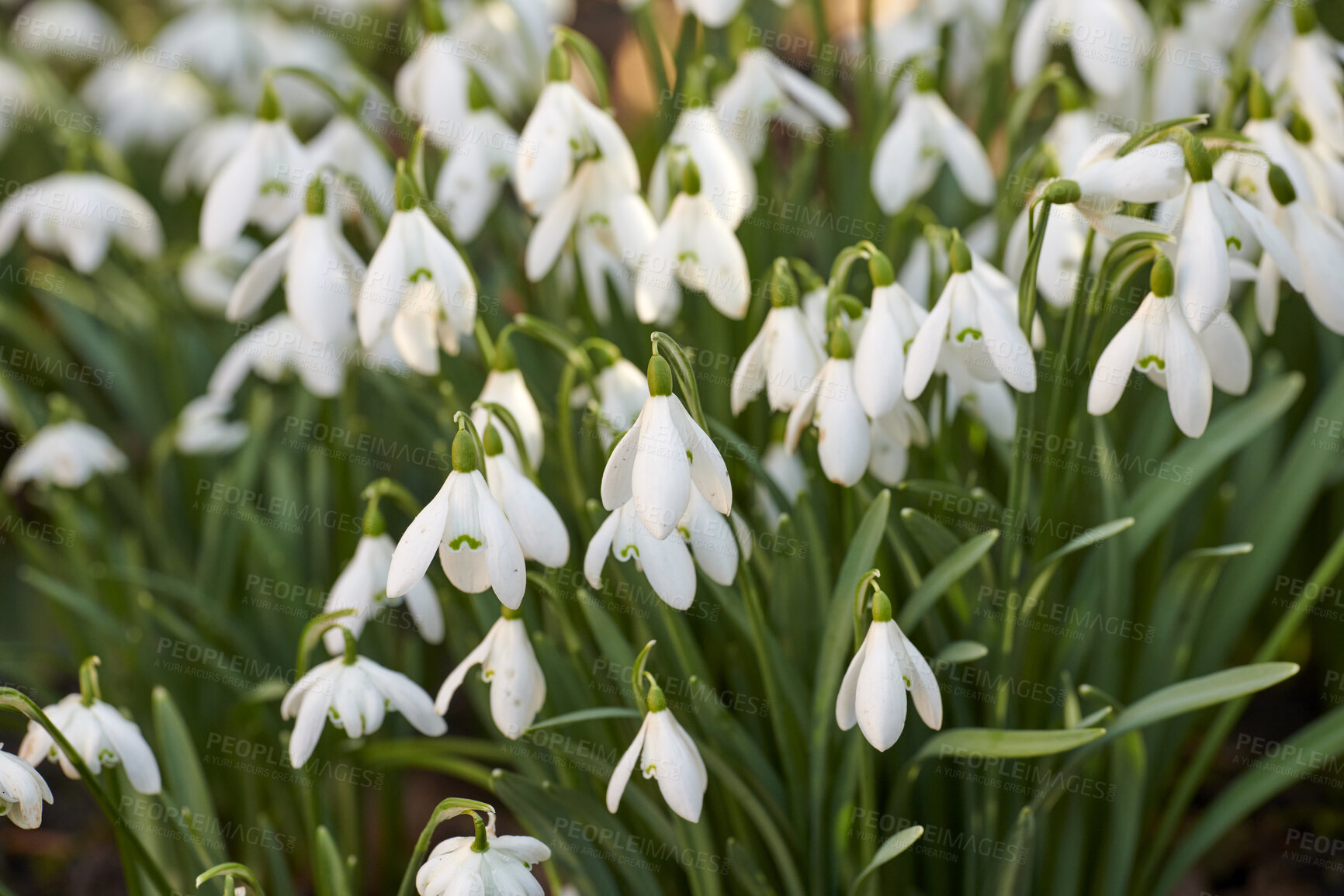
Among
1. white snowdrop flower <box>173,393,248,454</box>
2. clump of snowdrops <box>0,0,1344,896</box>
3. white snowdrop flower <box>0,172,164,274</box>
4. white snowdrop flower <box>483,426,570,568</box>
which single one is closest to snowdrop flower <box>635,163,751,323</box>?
clump of snowdrops <box>0,0,1344,896</box>

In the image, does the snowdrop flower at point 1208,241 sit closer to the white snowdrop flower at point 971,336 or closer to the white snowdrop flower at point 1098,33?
the white snowdrop flower at point 971,336

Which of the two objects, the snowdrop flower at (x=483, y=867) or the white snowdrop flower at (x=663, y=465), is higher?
the white snowdrop flower at (x=663, y=465)

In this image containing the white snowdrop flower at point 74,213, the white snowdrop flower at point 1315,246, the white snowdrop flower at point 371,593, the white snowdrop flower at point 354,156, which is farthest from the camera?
the white snowdrop flower at point 74,213

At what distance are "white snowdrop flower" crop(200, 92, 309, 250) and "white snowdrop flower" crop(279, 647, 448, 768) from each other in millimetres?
691

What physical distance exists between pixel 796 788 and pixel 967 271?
662mm

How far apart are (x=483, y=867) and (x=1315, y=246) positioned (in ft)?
3.73

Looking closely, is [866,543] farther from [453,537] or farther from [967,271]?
[453,537]

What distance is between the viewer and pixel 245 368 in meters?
1.88

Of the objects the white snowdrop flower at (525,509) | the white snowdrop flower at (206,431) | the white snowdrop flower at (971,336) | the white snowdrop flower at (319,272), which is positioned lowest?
the white snowdrop flower at (206,431)

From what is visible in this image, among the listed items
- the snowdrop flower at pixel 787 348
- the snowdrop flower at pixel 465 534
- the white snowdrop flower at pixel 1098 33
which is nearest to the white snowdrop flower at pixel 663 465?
the snowdrop flower at pixel 465 534

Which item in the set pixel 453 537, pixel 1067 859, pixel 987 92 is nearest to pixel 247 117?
pixel 987 92

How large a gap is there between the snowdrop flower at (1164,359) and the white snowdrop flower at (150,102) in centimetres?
276

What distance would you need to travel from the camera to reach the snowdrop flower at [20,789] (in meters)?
1.14

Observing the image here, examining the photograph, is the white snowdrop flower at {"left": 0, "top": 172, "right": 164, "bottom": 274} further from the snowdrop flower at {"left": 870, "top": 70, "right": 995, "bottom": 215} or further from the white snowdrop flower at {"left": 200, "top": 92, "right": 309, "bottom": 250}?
the snowdrop flower at {"left": 870, "top": 70, "right": 995, "bottom": 215}
